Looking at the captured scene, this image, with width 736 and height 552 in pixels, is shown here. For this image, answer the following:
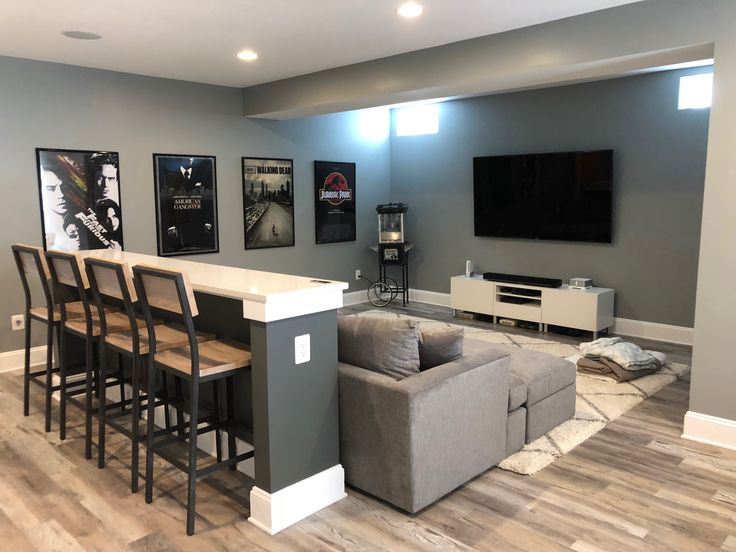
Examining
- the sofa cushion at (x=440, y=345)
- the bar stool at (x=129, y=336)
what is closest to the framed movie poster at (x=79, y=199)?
the bar stool at (x=129, y=336)

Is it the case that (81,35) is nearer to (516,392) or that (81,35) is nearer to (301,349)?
(301,349)

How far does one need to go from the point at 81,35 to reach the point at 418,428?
3639 mm

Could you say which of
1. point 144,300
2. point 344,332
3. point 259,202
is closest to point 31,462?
point 144,300

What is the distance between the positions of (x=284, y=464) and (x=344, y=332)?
71cm

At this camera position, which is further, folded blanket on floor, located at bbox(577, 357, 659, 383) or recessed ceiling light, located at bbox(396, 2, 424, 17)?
folded blanket on floor, located at bbox(577, 357, 659, 383)

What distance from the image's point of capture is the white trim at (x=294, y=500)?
2625 mm

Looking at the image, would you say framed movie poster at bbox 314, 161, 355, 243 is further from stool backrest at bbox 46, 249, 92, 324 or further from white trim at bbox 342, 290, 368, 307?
stool backrest at bbox 46, 249, 92, 324

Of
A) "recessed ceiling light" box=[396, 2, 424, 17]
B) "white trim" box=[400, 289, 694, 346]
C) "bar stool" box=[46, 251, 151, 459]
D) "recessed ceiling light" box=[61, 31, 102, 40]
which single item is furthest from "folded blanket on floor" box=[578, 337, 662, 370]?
"recessed ceiling light" box=[61, 31, 102, 40]

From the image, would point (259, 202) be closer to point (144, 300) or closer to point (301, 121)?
point (301, 121)

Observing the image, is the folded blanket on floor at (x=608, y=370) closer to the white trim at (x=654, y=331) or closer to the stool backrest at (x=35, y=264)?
the white trim at (x=654, y=331)

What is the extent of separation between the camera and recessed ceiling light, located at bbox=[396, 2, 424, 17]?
3.62 m

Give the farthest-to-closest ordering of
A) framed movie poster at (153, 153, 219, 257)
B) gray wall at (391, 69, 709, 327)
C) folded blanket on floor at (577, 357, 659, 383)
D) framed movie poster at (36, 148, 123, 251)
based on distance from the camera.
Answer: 1. framed movie poster at (153, 153, 219, 257)
2. gray wall at (391, 69, 709, 327)
3. framed movie poster at (36, 148, 123, 251)
4. folded blanket on floor at (577, 357, 659, 383)

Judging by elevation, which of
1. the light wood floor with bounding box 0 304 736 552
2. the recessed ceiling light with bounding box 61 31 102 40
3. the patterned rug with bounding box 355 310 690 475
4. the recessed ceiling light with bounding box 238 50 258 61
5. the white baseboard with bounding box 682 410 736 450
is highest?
the recessed ceiling light with bounding box 238 50 258 61

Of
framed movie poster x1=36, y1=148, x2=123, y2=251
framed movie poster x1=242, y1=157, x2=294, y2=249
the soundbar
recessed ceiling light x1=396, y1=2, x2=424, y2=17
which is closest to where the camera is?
recessed ceiling light x1=396, y1=2, x2=424, y2=17
